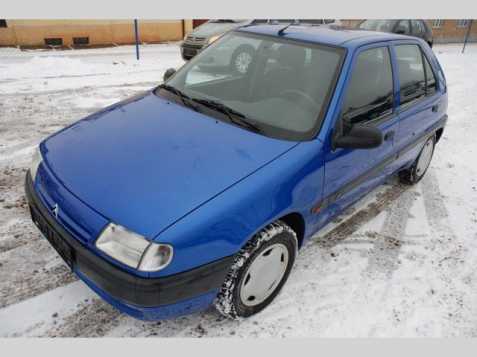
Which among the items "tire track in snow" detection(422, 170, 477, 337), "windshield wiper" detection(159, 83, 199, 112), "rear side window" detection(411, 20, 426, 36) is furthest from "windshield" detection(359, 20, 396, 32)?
"windshield wiper" detection(159, 83, 199, 112)

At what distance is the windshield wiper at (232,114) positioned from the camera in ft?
8.52

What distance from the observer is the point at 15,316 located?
2.41m

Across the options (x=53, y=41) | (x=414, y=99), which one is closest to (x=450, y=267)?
(x=414, y=99)

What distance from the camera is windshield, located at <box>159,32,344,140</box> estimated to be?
2.63 m

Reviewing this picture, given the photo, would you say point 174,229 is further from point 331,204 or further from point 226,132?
point 331,204

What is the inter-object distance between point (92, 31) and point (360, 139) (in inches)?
520

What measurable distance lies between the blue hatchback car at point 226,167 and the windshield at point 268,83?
0.04ft

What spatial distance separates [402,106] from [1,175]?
417cm

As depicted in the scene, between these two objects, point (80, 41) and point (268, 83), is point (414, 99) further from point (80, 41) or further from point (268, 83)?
point (80, 41)

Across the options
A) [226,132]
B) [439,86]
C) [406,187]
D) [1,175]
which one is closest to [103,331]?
[226,132]

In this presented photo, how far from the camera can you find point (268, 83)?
2955mm

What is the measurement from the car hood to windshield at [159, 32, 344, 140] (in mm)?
187

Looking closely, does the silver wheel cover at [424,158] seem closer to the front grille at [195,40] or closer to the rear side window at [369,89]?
the rear side window at [369,89]

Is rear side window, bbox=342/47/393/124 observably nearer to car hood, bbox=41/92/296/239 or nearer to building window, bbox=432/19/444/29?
car hood, bbox=41/92/296/239
